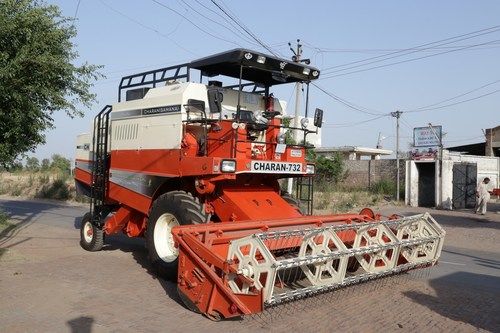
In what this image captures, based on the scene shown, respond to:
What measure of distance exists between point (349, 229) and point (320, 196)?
18041 mm

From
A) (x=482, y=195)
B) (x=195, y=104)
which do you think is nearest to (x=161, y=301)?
(x=195, y=104)

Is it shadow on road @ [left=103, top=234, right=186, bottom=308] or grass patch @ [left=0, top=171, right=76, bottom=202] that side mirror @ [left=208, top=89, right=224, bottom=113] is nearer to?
shadow on road @ [left=103, top=234, right=186, bottom=308]

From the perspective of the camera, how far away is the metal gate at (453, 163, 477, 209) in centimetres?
2541

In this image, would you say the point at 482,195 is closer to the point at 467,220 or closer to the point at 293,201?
the point at 467,220

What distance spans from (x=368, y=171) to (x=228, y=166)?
85.8ft

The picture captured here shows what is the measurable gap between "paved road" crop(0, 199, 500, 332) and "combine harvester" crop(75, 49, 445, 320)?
330 millimetres

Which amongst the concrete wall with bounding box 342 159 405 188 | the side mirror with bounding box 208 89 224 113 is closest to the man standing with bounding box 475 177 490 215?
the concrete wall with bounding box 342 159 405 188

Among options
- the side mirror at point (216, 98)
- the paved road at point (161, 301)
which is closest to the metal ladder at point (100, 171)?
the paved road at point (161, 301)

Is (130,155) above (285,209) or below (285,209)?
above

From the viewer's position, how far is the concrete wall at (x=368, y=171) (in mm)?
31022

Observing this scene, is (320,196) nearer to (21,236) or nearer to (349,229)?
(21,236)

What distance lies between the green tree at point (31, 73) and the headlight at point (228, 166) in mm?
4187

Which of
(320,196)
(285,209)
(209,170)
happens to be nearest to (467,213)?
(320,196)

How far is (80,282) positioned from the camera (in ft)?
26.1
